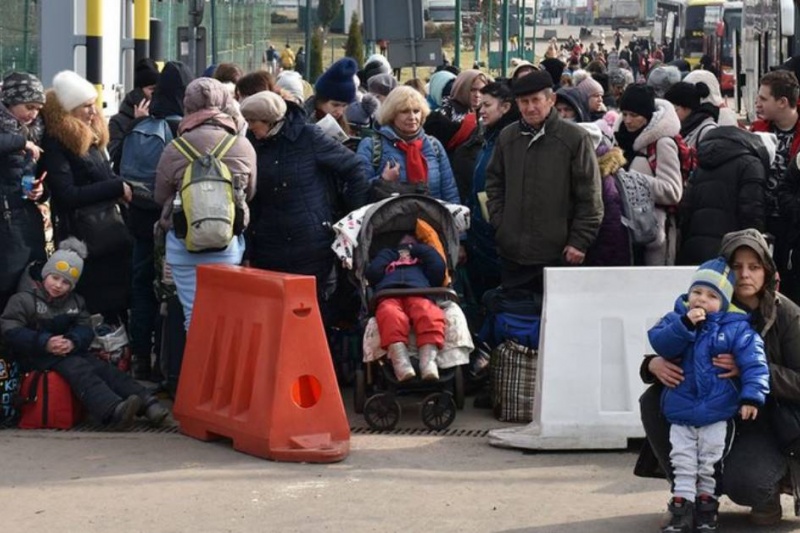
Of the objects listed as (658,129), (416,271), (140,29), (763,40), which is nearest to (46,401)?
(416,271)

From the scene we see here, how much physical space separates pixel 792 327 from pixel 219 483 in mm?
2822

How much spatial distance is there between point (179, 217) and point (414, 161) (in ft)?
5.63

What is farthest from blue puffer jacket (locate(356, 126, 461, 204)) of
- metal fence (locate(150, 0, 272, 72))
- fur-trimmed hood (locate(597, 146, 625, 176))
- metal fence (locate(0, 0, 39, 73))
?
metal fence (locate(150, 0, 272, 72))

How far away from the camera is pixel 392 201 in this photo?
34.2 feet

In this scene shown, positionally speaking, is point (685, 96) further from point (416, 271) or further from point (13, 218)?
point (13, 218)

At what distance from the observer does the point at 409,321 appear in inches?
388

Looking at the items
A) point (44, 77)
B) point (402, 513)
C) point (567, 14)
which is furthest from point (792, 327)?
point (567, 14)

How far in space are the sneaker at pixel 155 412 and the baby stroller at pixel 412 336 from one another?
1115 millimetres

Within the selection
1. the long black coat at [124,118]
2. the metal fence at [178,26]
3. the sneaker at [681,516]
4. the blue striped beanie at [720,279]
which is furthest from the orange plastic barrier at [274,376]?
the metal fence at [178,26]

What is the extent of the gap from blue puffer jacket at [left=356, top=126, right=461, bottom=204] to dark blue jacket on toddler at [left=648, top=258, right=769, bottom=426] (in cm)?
383

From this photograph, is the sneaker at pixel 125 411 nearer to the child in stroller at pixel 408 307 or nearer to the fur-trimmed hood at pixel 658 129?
the child in stroller at pixel 408 307

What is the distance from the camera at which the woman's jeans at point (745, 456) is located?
724 cm

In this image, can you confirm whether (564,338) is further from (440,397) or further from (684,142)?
(684,142)

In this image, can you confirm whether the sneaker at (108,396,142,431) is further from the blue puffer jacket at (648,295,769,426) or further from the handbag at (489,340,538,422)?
the blue puffer jacket at (648,295,769,426)
